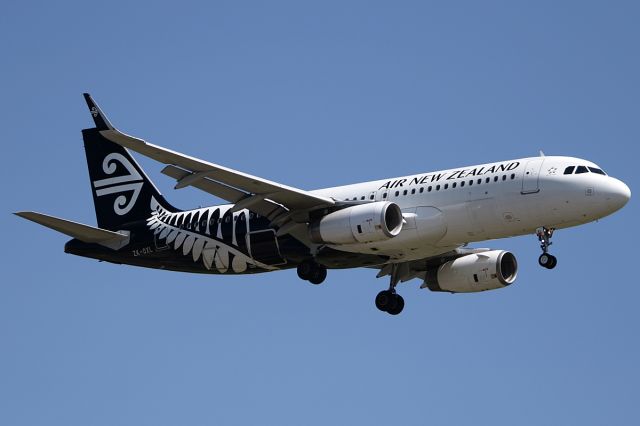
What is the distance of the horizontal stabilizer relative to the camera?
45562 mm

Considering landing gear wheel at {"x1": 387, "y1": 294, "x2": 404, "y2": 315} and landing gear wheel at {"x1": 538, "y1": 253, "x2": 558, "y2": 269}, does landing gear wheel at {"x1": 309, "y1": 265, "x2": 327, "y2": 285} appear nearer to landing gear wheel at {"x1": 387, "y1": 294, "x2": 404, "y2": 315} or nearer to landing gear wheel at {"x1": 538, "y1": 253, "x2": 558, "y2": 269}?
landing gear wheel at {"x1": 387, "y1": 294, "x2": 404, "y2": 315}

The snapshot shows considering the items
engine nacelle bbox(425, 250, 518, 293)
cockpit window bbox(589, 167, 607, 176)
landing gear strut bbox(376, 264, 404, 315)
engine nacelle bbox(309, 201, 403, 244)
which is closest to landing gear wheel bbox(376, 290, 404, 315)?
landing gear strut bbox(376, 264, 404, 315)

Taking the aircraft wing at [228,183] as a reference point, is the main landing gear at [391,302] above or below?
below

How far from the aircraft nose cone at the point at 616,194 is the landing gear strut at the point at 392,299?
9.88 metres

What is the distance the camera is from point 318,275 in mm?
45312

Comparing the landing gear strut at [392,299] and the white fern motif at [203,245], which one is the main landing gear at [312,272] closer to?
the white fern motif at [203,245]

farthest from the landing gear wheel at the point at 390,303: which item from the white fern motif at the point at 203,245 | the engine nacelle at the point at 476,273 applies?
the white fern motif at the point at 203,245

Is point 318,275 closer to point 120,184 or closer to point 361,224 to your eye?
point 361,224

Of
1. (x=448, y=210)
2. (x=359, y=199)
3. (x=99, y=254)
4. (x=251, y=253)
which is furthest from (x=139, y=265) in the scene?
(x=448, y=210)

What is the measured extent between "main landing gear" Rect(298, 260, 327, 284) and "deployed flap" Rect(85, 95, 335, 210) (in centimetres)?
215

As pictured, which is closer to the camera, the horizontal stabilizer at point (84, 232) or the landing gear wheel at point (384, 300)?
the horizontal stabilizer at point (84, 232)

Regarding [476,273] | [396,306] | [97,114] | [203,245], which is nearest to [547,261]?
[476,273]

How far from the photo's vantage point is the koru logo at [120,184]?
51.4m

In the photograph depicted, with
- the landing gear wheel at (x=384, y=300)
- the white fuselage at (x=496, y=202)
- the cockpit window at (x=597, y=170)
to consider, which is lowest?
the landing gear wheel at (x=384, y=300)
